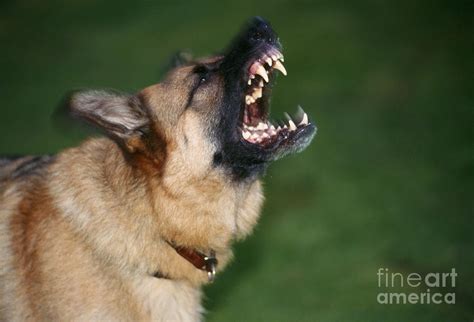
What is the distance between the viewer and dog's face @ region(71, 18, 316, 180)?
3.90 meters

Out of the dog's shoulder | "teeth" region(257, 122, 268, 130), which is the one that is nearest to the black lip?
"teeth" region(257, 122, 268, 130)

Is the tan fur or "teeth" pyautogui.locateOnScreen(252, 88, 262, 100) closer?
the tan fur

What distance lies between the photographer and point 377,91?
910 centimetres

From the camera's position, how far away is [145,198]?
383 cm

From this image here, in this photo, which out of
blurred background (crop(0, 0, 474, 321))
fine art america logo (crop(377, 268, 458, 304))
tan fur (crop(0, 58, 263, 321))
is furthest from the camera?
blurred background (crop(0, 0, 474, 321))

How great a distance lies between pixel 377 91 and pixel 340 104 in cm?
57

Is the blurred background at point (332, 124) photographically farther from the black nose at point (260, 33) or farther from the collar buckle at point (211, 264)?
the collar buckle at point (211, 264)

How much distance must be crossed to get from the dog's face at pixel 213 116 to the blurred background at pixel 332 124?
364 mm

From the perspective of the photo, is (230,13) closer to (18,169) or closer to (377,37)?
(377,37)

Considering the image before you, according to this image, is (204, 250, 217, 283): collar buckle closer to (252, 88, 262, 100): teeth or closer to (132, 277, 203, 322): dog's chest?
(132, 277, 203, 322): dog's chest

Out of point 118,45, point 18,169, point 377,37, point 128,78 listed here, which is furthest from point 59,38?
point 18,169

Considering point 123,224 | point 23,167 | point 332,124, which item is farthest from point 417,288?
point 332,124

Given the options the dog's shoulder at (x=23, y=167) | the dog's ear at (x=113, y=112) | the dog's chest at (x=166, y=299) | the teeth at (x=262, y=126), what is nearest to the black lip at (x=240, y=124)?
the teeth at (x=262, y=126)

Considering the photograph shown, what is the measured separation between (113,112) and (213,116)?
59cm
